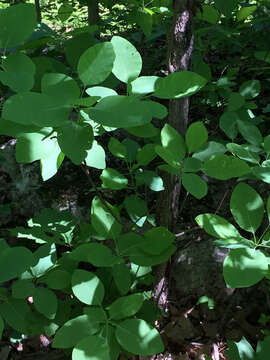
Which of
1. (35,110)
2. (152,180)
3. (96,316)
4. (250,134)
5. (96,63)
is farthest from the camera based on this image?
(152,180)

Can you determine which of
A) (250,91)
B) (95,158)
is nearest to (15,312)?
(95,158)

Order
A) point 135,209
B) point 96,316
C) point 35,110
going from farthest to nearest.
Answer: point 135,209, point 96,316, point 35,110

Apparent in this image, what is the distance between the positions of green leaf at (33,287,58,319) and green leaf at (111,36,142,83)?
0.77 m

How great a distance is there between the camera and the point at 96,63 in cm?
76

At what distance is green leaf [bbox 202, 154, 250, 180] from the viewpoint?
886 millimetres

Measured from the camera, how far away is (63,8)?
4.00 ft

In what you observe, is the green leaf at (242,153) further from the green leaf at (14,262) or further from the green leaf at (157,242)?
the green leaf at (14,262)

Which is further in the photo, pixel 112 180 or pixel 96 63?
pixel 112 180

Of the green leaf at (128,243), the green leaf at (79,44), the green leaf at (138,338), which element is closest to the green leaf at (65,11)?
the green leaf at (79,44)

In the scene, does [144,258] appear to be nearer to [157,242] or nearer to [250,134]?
[157,242]

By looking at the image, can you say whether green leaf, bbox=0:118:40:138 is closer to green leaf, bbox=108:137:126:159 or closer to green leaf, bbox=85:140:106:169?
green leaf, bbox=85:140:106:169

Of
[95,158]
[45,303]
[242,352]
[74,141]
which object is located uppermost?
[74,141]

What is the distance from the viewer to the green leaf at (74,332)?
0.93 metres

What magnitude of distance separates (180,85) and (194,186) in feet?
0.81
